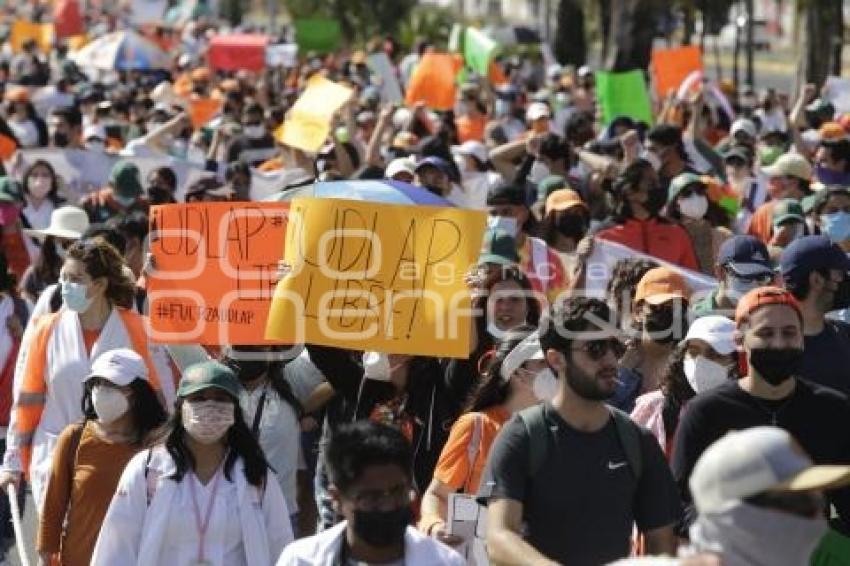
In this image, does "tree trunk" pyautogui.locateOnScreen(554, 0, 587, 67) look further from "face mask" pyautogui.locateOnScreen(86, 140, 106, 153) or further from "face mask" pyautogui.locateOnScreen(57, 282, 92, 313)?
"face mask" pyautogui.locateOnScreen(57, 282, 92, 313)

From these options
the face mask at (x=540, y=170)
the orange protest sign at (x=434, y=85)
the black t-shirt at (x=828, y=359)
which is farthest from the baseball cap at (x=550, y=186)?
the orange protest sign at (x=434, y=85)

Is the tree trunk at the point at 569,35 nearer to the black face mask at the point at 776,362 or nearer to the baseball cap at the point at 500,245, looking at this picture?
the baseball cap at the point at 500,245

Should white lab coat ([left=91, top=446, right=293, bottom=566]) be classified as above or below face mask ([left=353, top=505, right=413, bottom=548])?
below

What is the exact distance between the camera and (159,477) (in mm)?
6445

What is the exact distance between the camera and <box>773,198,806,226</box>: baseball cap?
10930 mm

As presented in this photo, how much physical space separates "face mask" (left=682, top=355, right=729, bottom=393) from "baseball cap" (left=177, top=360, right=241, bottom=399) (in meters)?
1.47

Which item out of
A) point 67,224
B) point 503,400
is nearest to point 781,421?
point 503,400

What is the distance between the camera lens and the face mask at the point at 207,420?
6555 millimetres

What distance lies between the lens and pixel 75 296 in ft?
27.3

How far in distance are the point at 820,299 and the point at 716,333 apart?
576mm

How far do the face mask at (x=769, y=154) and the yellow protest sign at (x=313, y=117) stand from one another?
9.99 feet

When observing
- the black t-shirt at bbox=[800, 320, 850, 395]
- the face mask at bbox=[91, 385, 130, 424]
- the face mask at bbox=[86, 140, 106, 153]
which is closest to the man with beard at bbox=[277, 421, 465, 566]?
the face mask at bbox=[91, 385, 130, 424]

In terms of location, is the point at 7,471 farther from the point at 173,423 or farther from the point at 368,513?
the point at 368,513

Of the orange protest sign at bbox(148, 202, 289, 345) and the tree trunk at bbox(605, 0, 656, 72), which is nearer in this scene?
the orange protest sign at bbox(148, 202, 289, 345)
